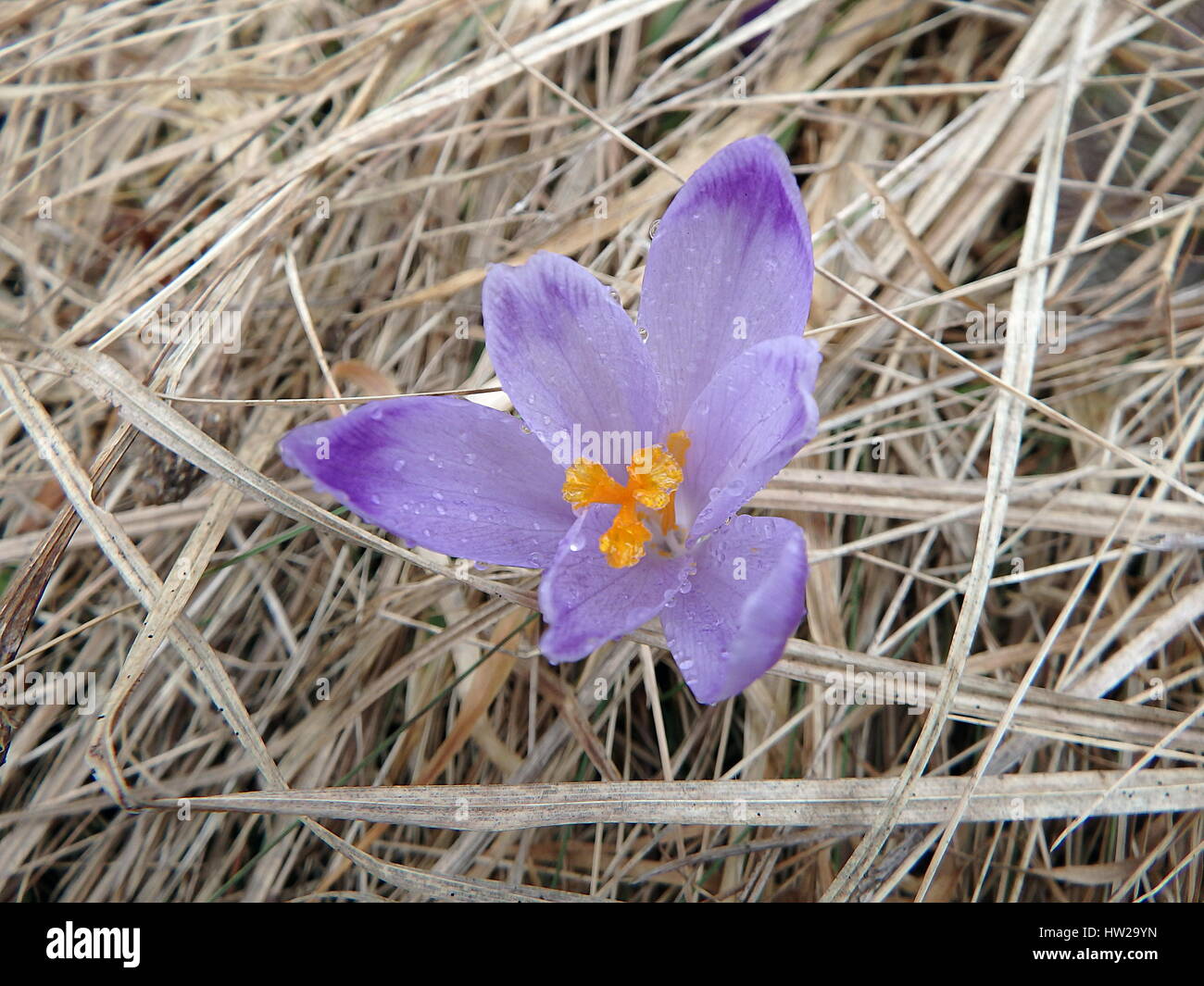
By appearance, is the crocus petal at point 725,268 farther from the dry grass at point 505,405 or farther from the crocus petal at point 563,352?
the dry grass at point 505,405

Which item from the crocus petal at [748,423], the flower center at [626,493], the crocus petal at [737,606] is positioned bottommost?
the crocus petal at [737,606]

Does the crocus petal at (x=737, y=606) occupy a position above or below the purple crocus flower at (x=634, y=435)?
below

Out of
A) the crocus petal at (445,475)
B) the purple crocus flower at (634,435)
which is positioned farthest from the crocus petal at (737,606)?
the crocus petal at (445,475)

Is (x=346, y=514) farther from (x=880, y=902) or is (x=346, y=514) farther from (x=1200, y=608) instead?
(x=1200, y=608)

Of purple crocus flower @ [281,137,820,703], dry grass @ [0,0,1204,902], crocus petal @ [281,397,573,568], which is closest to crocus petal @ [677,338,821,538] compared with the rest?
purple crocus flower @ [281,137,820,703]

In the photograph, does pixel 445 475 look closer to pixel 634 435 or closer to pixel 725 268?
pixel 634 435

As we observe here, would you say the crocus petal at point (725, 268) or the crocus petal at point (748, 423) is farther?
the crocus petal at point (725, 268)
